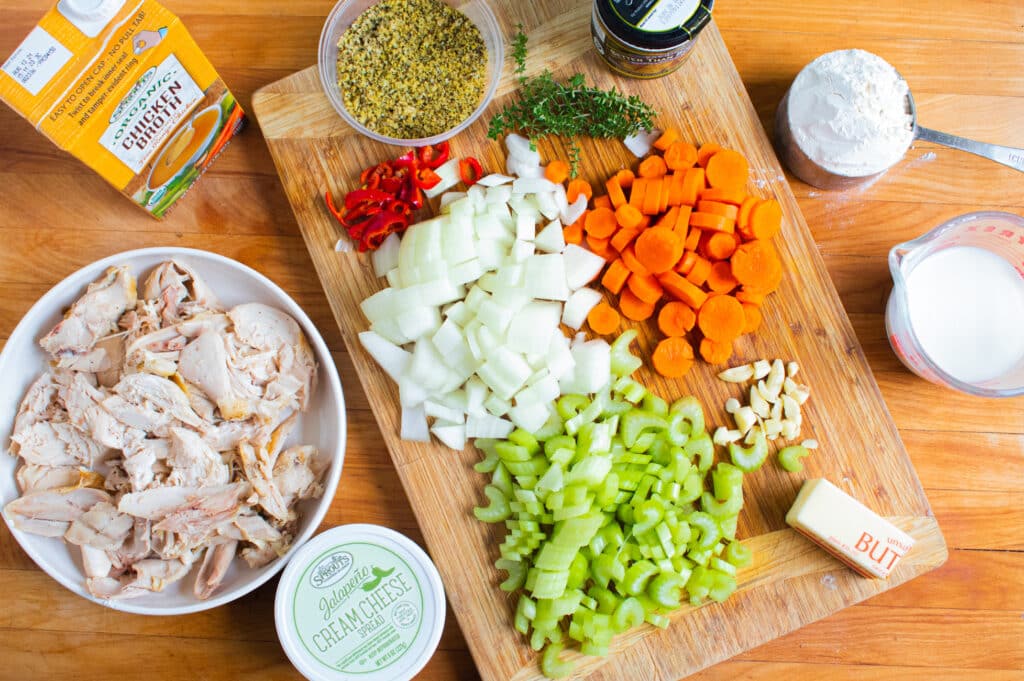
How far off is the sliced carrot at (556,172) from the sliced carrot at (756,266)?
0.47 meters

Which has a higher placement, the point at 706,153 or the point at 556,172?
the point at 556,172

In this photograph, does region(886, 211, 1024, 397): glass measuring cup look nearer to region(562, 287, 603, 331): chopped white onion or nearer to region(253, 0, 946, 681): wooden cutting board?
region(253, 0, 946, 681): wooden cutting board

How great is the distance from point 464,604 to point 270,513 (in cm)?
52

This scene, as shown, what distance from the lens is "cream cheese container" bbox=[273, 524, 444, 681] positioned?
1614 mm

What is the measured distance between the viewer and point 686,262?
1.74 m

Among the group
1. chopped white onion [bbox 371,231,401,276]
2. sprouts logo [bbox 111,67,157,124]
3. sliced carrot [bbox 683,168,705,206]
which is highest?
sprouts logo [bbox 111,67,157,124]

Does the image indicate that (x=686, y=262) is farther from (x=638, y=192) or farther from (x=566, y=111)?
(x=566, y=111)

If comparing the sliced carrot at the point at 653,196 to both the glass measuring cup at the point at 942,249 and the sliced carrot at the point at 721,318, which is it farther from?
the glass measuring cup at the point at 942,249

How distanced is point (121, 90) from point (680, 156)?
1.27m

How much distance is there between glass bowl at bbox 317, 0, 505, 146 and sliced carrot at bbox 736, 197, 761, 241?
0.68m

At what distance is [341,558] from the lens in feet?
5.36

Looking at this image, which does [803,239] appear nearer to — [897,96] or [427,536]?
[897,96]

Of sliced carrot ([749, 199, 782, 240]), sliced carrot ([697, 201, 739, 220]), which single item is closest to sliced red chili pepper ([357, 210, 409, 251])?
sliced carrot ([697, 201, 739, 220])

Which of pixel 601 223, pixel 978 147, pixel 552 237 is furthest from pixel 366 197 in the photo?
pixel 978 147
